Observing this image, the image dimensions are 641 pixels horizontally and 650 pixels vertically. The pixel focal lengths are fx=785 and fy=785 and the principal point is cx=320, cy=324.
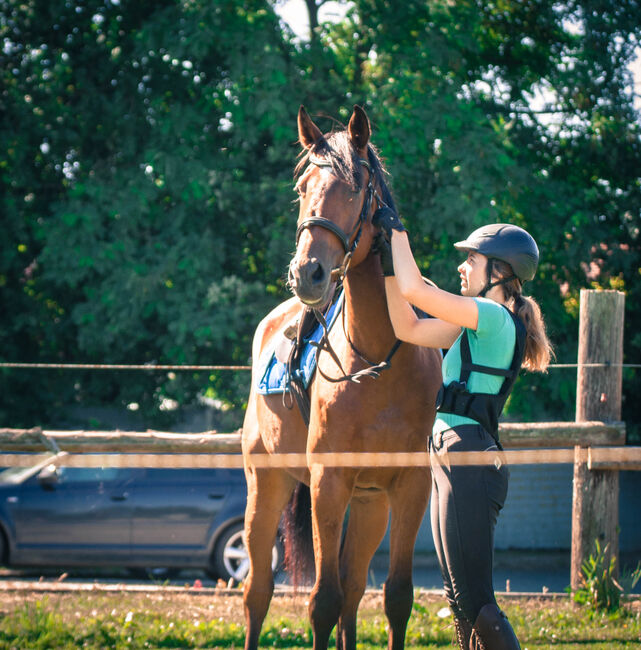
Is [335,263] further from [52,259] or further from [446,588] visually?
[52,259]

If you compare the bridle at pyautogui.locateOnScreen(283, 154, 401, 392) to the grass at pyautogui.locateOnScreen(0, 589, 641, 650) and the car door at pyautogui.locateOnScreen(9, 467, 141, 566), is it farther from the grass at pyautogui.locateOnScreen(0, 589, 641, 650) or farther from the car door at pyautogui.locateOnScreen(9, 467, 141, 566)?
the car door at pyautogui.locateOnScreen(9, 467, 141, 566)

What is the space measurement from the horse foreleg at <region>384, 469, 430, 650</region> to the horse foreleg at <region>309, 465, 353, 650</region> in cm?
23

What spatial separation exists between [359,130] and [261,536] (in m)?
2.34

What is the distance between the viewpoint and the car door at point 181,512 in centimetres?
779

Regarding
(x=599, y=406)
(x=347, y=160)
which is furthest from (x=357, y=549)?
(x=599, y=406)

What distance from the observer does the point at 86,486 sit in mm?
8188

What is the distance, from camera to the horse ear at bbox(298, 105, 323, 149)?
331 cm

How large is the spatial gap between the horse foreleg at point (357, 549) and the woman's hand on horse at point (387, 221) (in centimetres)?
149

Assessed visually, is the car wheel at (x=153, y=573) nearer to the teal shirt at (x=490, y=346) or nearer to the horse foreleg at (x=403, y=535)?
the horse foreleg at (x=403, y=535)

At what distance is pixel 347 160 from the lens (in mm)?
3135

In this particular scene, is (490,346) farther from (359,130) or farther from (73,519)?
(73,519)

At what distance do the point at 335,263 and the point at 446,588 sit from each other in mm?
1253

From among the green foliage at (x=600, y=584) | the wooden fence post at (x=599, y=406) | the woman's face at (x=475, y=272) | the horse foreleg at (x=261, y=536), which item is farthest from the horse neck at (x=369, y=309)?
the green foliage at (x=600, y=584)

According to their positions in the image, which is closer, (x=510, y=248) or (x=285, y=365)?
(x=510, y=248)
